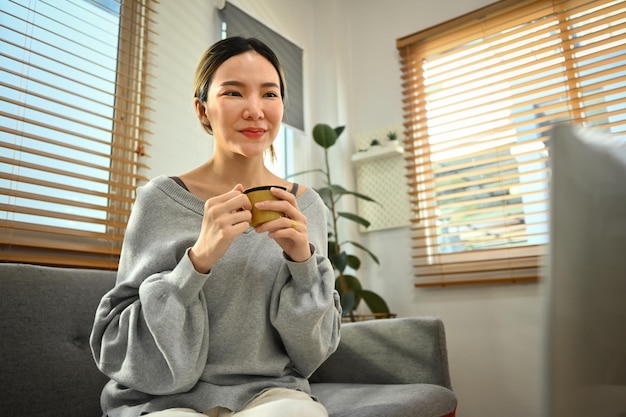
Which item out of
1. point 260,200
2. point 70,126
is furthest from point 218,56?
point 70,126

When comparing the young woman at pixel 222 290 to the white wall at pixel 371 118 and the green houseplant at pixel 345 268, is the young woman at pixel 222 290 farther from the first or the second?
the green houseplant at pixel 345 268

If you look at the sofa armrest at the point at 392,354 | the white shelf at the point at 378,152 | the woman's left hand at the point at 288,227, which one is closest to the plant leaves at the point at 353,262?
the white shelf at the point at 378,152

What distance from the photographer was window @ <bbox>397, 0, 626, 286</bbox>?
2.35 metres

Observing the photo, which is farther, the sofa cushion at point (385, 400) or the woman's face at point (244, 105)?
the sofa cushion at point (385, 400)

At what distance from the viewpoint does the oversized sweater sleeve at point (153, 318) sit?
89cm

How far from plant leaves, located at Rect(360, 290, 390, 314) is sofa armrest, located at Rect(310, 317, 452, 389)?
0.86m

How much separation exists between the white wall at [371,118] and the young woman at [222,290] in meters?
0.99

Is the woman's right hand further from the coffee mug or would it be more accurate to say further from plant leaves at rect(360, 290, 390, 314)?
plant leaves at rect(360, 290, 390, 314)

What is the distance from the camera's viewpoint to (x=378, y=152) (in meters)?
2.83

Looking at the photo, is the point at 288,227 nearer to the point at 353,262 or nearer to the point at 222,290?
the point at 222,290

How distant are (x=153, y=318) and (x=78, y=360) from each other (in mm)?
497

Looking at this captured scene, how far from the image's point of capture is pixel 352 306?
2.43 m

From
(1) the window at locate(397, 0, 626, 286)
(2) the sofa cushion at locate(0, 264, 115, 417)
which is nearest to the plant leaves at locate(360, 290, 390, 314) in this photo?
(1) the window at locate(397, 0, 626, 286)

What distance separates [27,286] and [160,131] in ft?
3.37
